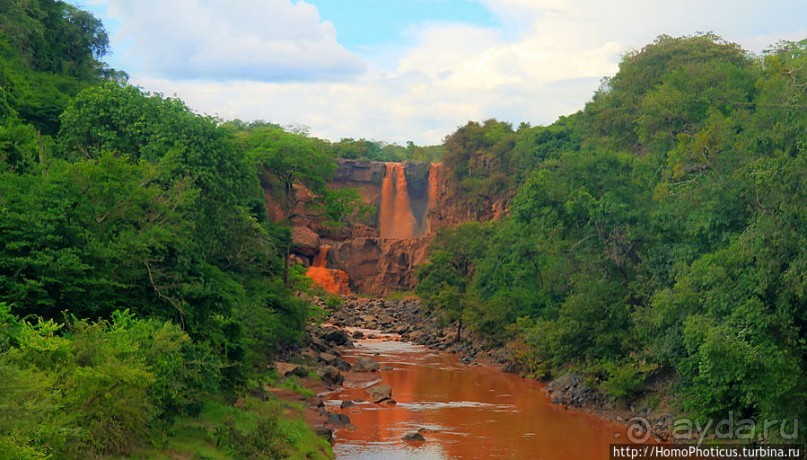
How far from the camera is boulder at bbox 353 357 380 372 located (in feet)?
137

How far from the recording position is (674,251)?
2811 centimetres

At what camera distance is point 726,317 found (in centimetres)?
2195

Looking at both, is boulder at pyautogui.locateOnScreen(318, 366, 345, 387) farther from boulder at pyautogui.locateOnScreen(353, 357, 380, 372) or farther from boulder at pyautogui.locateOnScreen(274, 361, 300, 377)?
boulder at pyautogui.locateOnScreen(353, 357, 380, 372)

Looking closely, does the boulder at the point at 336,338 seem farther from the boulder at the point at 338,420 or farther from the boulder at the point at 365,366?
the boulder at the point at 338,420

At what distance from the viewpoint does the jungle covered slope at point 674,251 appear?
20.8 m

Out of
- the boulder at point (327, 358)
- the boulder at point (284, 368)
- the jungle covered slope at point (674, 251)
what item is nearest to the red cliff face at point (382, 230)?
the jungle covered slope at point (674, 251)

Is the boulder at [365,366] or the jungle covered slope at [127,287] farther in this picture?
the boulder at [365,366]

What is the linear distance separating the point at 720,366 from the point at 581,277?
12.0 meters

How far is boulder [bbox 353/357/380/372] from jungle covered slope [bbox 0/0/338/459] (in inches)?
287

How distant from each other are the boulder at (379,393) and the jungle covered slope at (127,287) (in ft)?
14.0

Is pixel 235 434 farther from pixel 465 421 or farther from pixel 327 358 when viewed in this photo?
pixel 327 358

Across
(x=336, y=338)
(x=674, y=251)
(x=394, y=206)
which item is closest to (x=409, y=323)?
(x=336, y=338)

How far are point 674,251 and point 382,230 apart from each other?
65.1 meters

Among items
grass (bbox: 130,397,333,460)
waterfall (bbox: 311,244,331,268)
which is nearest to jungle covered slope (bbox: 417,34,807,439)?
grass (bbox: 130,397,333,460)
